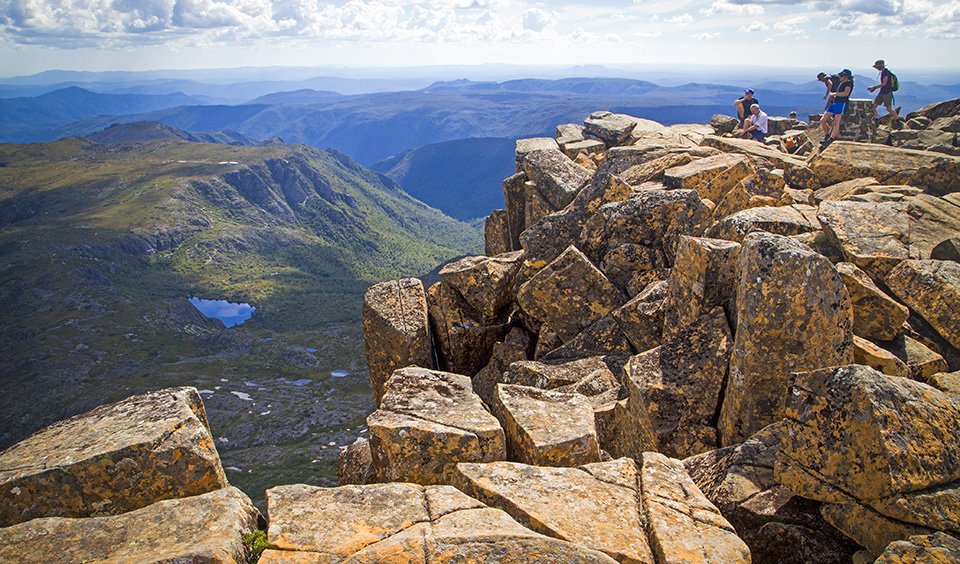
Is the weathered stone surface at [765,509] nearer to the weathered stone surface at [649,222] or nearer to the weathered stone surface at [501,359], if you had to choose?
the weathered stone surface at [501,359]

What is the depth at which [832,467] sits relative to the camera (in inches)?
341

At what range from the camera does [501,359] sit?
18688mm

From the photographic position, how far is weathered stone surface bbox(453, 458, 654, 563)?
321 inches

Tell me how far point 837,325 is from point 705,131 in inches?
1318

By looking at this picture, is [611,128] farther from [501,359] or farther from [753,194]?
[501,359]

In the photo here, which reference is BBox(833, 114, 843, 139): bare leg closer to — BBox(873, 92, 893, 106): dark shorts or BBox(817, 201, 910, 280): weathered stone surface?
BBox(873, 92, 893, 106): dark shorts

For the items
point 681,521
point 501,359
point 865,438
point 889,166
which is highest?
point 889,166

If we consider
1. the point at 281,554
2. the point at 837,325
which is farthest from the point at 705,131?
the point at 281,554

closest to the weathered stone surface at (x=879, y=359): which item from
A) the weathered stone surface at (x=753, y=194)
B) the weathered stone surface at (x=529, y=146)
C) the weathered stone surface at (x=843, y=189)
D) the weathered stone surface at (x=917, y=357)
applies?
the weathered stone surface at (x=917, y=357)

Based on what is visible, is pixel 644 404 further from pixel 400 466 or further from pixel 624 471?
pixel 400 466

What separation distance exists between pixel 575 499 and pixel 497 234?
21.5m

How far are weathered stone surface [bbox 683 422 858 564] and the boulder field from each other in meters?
0.04

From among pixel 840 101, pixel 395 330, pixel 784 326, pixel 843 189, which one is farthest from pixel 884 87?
pixel 395 330

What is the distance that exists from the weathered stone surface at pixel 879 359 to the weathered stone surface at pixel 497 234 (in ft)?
59.9
